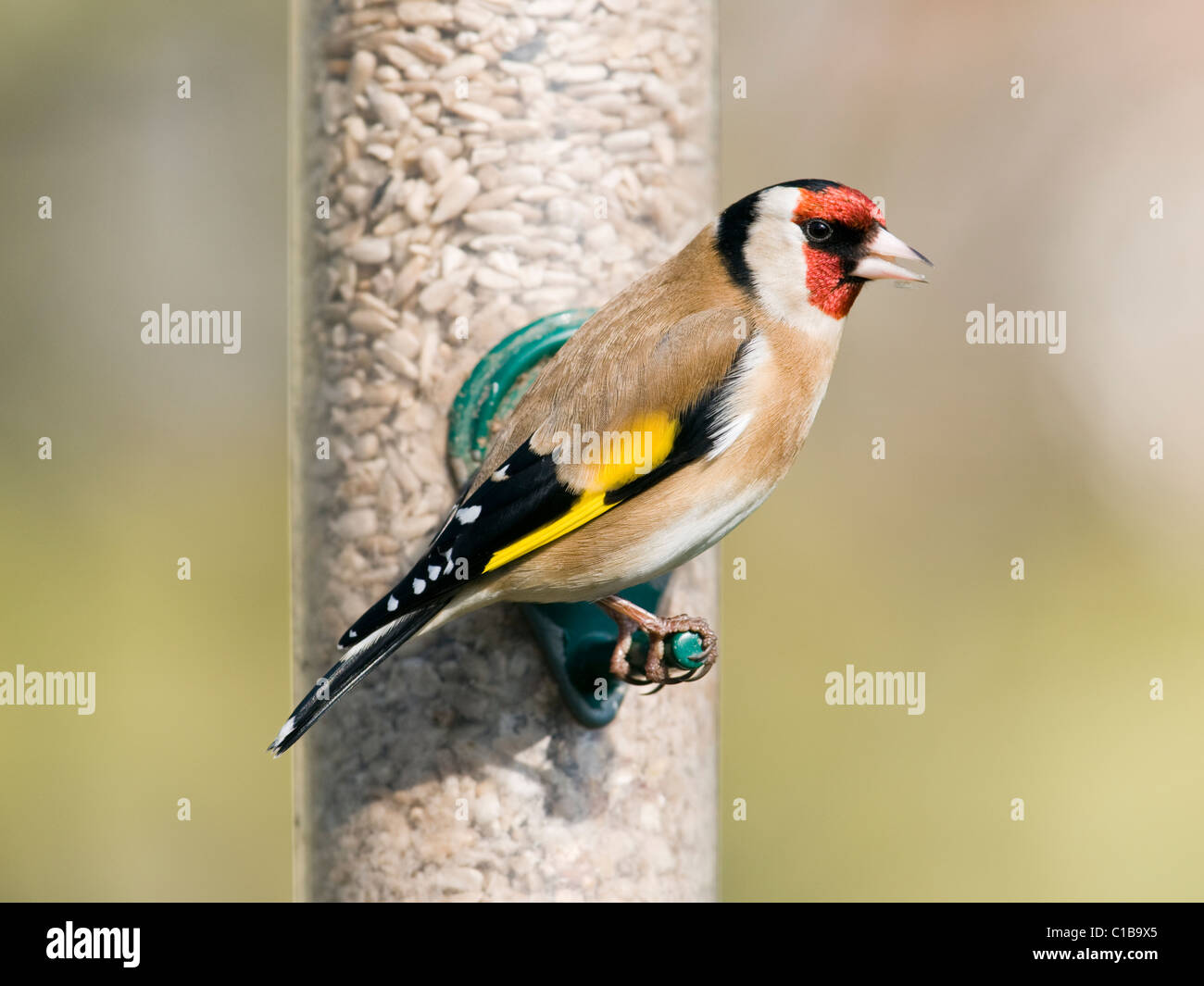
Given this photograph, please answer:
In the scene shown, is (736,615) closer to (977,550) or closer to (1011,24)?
(977,550)

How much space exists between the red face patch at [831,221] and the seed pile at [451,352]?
50 cm

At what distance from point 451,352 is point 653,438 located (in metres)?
0.63

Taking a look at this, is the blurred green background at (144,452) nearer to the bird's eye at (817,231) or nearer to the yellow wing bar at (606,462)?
the yellow wing bar at (606,462)

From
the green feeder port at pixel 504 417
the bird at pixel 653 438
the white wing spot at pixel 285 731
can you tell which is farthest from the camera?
the green feeder port at pixel 504 417

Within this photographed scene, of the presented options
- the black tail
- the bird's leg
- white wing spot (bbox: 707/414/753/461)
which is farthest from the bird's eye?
the black tail

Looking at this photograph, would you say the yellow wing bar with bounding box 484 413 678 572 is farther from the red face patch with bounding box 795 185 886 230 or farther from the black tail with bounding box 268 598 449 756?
the red face patch with bounding box 795 185 886 230

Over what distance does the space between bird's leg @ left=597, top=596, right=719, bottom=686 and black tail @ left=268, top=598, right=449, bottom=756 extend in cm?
51

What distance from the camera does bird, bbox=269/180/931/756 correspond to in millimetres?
3199

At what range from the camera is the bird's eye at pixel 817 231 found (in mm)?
3428

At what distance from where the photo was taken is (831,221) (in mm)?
3426

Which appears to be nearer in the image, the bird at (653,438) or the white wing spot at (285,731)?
the white wing spot at (285,731)

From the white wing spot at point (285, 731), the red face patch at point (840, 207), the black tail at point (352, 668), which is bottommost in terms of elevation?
the white wing spot at point (285, 731)

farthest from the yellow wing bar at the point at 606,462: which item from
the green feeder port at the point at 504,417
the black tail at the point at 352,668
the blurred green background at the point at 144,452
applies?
the blurred green background at the point at 144,452

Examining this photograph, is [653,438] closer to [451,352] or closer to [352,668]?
[451,352]
